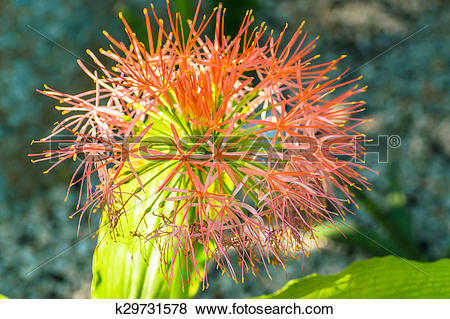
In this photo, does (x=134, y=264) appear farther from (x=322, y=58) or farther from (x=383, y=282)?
(x=322, y=58)

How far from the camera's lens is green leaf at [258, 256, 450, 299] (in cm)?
41

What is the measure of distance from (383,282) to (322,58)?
0.88 meters

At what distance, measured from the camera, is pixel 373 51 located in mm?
1102

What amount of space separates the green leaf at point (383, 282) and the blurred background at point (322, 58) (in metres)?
0.46

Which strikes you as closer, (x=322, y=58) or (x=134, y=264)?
(x=134, y=264)

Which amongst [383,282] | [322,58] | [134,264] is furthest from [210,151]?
[322,58]

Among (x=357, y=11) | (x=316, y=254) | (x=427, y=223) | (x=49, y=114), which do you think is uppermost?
(x=357, y=11)

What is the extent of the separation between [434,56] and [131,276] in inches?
46.2

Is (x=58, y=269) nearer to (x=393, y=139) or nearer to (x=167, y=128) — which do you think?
(x=167, y=128)

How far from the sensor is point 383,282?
422mm

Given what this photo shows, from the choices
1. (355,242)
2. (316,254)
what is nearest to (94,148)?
(355,242)

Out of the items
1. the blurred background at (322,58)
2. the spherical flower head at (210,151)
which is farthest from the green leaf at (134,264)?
the blurred background at (322,58)

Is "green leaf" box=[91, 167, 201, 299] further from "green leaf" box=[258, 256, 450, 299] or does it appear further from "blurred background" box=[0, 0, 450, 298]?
"blurred background" box=[0, 0, 450, 298]

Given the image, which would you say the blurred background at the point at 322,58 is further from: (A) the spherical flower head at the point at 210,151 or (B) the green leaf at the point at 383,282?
→ (A) the spherical flower head at the point at 210,151
